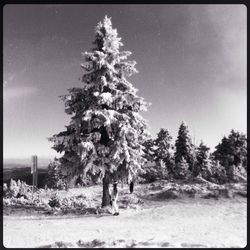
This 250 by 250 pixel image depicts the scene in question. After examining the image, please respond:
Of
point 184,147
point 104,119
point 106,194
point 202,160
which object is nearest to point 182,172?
point 202,160

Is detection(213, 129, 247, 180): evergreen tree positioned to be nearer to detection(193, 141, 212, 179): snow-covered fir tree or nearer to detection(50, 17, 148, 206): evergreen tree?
detection(193, 141, 212, 179): snow-covered fir tree

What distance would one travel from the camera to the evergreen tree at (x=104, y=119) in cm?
1527

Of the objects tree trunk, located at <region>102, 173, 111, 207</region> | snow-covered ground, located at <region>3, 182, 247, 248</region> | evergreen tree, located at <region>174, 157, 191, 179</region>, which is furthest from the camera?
evergreen tree, located at <region>174, 157, 191, 179</region>

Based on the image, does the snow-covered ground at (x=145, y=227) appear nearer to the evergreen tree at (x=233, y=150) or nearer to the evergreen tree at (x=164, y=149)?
the evergreen tree at (x=233, y=150)

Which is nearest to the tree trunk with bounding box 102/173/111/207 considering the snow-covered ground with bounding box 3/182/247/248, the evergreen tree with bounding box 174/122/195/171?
the snow-covered ground with bounding box 3/182/247/248

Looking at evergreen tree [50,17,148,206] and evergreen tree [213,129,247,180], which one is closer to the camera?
evergreen tree [50,17,148,206]

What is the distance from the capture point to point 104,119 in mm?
15609

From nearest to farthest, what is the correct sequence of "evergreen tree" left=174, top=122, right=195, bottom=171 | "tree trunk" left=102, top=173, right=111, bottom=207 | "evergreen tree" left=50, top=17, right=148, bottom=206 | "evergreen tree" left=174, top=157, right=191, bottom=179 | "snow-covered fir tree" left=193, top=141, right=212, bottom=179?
"evergreen tree" left=50, top=17, right=148, bottom=206
"tree trunk" left=102, top=173, right=111, bottom=207
"evergreen tree" left=174, top=157, right=191, bottom=179
"snow-covered fir tree" left=193, top=141, right=212, bottom=179
"evergreen tree" left=174, top=122, right=195, bottom=171

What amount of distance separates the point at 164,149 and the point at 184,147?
2.87 meters

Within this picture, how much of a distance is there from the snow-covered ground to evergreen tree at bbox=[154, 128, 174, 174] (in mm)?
20741

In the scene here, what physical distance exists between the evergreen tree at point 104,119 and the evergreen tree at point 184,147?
22347mm

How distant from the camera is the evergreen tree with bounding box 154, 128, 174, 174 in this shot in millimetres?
38125

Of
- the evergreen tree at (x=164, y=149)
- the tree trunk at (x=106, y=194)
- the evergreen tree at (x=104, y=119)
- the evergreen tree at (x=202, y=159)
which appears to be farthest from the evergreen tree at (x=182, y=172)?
the tree trunk at (x=106, y=194)

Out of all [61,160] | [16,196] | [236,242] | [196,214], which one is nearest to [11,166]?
[16,196]
